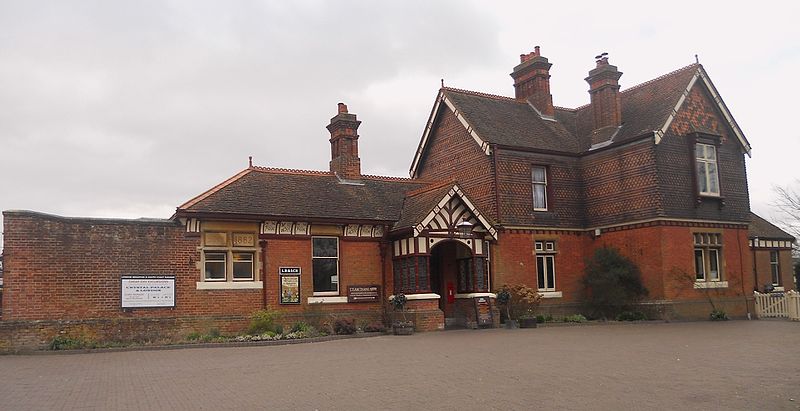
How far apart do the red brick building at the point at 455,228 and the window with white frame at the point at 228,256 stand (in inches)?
1.7

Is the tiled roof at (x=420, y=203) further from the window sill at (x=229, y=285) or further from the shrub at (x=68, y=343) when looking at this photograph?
the shrub at (x=68, y=343)

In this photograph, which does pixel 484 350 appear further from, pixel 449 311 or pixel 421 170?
pixel 421 170

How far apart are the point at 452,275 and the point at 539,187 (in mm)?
4945

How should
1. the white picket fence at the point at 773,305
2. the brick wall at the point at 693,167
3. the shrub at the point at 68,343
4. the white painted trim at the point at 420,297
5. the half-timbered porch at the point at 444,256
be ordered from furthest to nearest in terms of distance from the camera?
Answer: the white picket fence at the point at 773,305
the brick wall at the point at 693,167
the half-timbered porch at the point at 444,256
the white painted trim at the point at 420,297
the shrub at the point at 68,343

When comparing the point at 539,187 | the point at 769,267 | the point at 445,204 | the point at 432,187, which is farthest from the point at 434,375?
the point at 769,267

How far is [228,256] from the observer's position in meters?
20.3

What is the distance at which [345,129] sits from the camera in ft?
81.9

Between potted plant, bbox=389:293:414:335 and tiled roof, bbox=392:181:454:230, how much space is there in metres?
2.18

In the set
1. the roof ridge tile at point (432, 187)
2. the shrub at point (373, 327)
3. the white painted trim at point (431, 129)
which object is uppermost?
the white painted trim at point (431, 129)

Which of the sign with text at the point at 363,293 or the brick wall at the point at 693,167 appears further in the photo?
the brick wall at the point at 693,167

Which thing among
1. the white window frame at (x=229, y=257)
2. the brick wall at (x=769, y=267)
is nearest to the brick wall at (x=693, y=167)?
the brick wall at (x=769, y=267)

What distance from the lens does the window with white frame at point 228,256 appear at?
20000 mm

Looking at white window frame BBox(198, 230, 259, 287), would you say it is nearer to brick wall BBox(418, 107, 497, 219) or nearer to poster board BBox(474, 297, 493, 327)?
poster board BBox(474, 297, 493, 327)

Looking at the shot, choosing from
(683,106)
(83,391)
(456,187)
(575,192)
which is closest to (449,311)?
(456,187)
